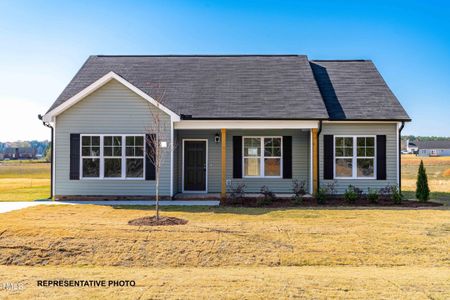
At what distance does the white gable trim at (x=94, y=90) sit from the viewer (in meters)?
14.6

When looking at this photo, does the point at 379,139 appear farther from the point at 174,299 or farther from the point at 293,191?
the point at 174,299

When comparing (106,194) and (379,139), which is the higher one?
(379,139)

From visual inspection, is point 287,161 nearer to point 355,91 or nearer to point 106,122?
point 355,91

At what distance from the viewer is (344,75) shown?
61.5 ft

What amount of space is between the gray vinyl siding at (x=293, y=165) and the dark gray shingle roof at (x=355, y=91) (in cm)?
159

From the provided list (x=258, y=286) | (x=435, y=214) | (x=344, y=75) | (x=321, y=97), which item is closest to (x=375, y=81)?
(x=344, y=75)

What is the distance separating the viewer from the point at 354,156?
15836 millimetres

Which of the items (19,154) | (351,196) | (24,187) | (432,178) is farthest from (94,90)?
(19,154)

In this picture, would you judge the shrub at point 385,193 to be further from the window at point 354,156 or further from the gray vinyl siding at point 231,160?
the gray vinyl siding at point 231,160

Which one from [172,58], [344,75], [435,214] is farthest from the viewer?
[172,58]

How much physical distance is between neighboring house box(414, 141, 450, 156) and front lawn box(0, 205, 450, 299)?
118057mm

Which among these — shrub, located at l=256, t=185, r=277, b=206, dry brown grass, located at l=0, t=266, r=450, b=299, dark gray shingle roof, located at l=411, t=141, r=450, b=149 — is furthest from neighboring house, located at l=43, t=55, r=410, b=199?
dark gray shingle roof, located at l=411, t=141, r=450, b=149

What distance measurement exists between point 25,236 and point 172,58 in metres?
12.8

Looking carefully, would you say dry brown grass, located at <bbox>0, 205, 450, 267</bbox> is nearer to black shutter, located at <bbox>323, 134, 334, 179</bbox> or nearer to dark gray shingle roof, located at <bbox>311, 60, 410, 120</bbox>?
black shutter, located at <bbox>323, 134, 334, 179</bbox>
